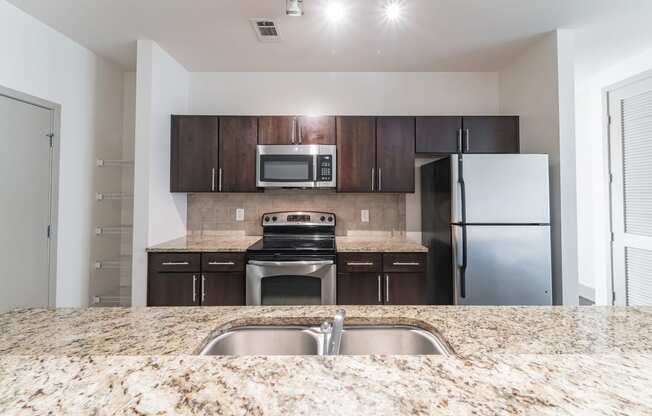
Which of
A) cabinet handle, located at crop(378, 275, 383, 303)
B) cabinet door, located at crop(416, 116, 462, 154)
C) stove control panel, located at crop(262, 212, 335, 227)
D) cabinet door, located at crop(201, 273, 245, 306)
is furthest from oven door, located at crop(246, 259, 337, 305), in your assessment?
cabinet door, located at crop(416, 116, 462, 154)

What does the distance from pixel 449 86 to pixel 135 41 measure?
2946mm

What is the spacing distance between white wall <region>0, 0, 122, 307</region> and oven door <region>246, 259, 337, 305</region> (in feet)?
5.09

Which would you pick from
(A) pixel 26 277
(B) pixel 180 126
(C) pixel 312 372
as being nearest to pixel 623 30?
(C) pixel 312 372

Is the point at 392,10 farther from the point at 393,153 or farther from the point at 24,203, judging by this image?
the point at 24,203

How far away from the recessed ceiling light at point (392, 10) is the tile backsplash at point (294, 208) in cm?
157

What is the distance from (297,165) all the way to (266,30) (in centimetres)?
109

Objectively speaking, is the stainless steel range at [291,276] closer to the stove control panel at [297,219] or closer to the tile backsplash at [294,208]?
the stove control panel at [297,219]

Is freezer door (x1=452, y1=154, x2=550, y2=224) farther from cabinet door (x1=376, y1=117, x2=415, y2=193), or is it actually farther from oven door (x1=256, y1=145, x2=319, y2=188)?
oven door (x1=256, y1=145, x2=319, y2=188)

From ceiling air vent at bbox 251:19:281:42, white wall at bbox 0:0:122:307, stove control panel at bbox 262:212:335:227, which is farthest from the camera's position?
stove control panel at bbox 262:212:335:227

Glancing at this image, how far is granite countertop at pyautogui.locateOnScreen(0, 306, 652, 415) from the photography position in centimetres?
49

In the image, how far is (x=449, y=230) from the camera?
250 cm

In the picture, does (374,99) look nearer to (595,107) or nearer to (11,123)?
(595,107)

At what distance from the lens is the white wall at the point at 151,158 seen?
2.56m

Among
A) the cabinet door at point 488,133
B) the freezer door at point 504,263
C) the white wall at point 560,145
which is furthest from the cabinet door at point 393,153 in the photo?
the white wall at point 560,145
